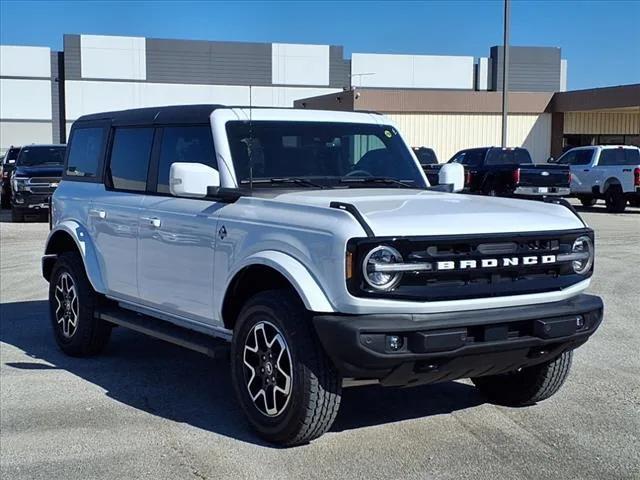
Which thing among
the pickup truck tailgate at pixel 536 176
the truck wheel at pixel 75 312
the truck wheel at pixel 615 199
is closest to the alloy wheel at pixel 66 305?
the truck wheel at pixel 75 312

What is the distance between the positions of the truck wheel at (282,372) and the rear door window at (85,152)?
9.53ft

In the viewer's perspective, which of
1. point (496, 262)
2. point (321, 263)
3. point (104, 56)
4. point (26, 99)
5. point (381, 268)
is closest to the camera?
point (381, 268)

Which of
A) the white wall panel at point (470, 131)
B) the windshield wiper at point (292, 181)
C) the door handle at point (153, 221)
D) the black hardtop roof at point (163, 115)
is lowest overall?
the door handle at point (153, 221)

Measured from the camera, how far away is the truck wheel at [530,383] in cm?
550

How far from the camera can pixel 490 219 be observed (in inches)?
187

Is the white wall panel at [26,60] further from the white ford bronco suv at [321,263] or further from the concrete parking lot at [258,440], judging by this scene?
the white ford bronco suv at [321,263]

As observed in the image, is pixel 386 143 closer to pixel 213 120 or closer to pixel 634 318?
pixel 213 120

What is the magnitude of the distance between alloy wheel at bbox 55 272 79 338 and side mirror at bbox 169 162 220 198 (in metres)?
2.32

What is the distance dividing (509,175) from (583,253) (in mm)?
17390

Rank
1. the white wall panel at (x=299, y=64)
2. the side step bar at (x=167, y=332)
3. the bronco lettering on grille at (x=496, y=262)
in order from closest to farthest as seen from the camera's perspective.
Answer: the bronco lettering on grille at (x=496, y=262), the side step bar at (x=167, y=332), the white wall panel at (x=299, y=64)

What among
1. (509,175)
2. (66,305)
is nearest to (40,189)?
(509,175)

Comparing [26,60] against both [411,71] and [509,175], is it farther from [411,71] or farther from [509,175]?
[509,175]

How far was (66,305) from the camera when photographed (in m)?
7.36

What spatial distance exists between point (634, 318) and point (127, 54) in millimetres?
53590
